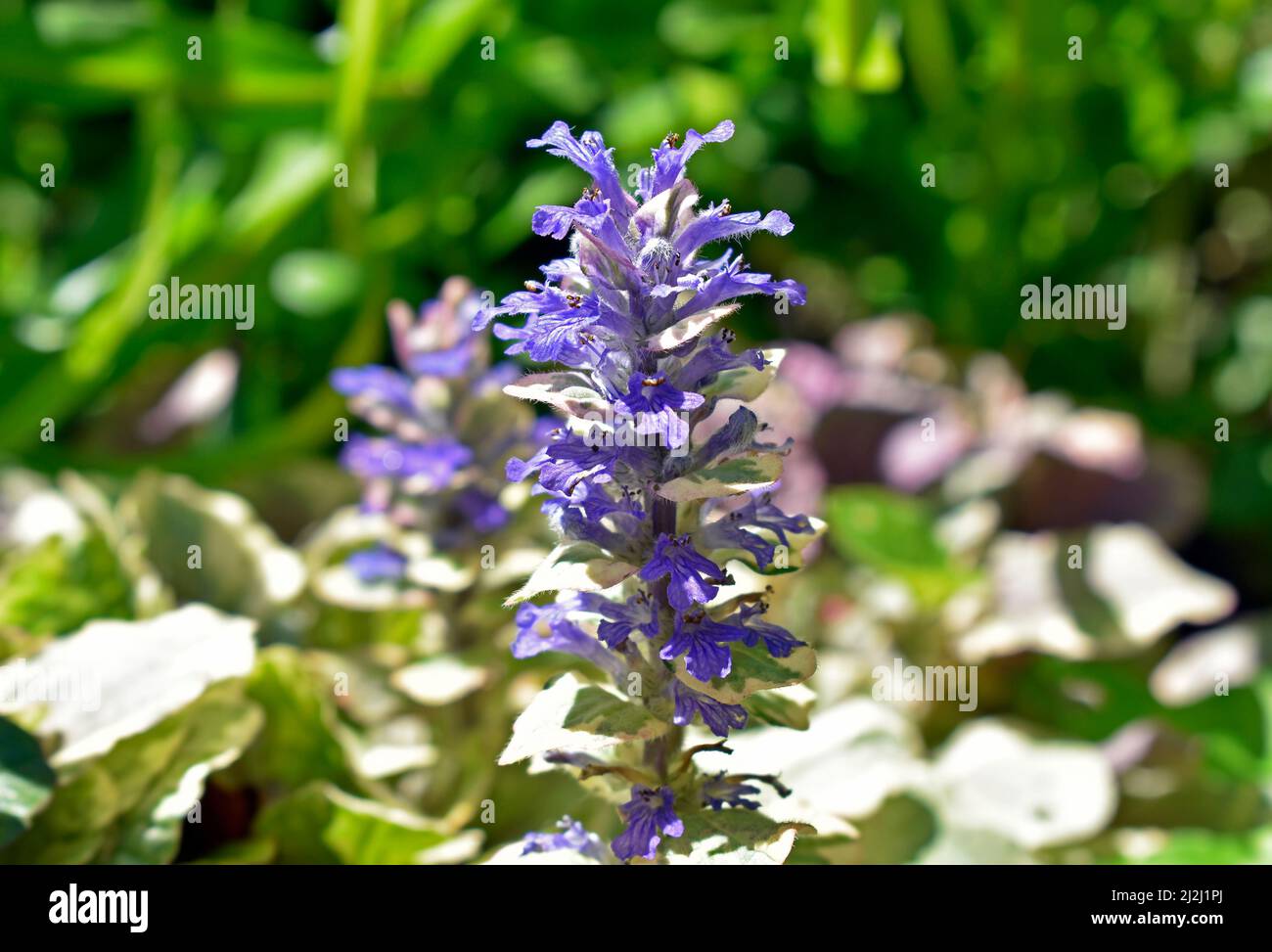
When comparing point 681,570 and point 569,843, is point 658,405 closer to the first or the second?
point 681,570

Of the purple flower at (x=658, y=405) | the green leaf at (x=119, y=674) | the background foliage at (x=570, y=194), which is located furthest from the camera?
the background foliage at (x=570, y=194)

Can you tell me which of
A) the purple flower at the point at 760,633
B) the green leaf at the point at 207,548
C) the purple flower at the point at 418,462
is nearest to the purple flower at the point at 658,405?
the purple flower at the point at 760,633

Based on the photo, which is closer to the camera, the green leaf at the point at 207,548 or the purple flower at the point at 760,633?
the purple flower at the point at 760,633

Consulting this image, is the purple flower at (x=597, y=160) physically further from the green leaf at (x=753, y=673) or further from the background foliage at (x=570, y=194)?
the background foliage at (x=570, y=194)

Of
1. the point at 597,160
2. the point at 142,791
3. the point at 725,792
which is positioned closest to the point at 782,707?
the point at 725,792
